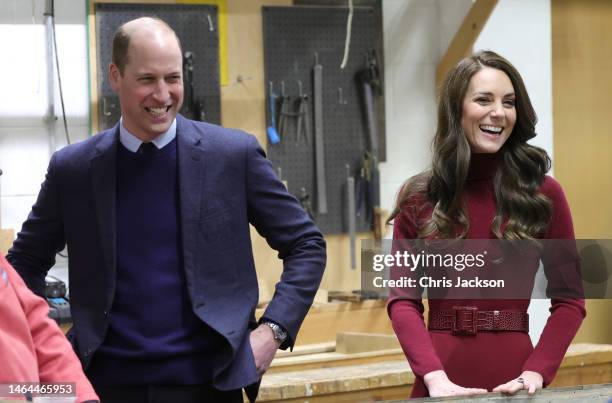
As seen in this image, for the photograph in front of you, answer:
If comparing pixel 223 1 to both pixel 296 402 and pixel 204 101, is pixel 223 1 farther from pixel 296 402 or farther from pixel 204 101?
Result: pixel 296 402

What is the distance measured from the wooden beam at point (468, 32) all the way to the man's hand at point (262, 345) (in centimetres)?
264

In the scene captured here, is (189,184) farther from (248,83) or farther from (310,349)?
(248,83)

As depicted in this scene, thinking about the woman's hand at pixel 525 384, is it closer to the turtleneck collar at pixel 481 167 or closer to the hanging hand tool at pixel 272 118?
the turtleneck collar at pixel 481 167

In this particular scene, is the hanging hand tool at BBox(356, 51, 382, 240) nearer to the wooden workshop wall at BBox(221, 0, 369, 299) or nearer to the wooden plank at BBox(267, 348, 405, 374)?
the wooden workshop wall at BBox(221, 0, 369, 299)

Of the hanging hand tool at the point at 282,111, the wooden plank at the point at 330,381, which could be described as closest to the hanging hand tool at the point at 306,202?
the hanging hand tool at the point at 282,111

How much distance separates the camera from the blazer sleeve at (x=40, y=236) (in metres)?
2.17

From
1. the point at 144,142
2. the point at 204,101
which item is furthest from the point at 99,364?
the point at 204,101

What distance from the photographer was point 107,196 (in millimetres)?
2076

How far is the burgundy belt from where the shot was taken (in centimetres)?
217

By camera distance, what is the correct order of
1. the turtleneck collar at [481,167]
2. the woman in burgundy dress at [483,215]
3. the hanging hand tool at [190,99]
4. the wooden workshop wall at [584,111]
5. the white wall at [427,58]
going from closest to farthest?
the woman in burgundy dress at [483,215] < the turtleneck collar at [481,167] < the hanging hand tool at [190,99] < the white wall at [427,58] < the wooden workshop wall at [584,111]

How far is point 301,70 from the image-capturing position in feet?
15.0

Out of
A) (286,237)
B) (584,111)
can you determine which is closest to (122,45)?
(286,237)

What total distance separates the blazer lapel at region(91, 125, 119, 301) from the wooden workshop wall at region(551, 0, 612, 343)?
323cm

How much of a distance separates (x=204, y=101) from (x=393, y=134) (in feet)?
3.17
